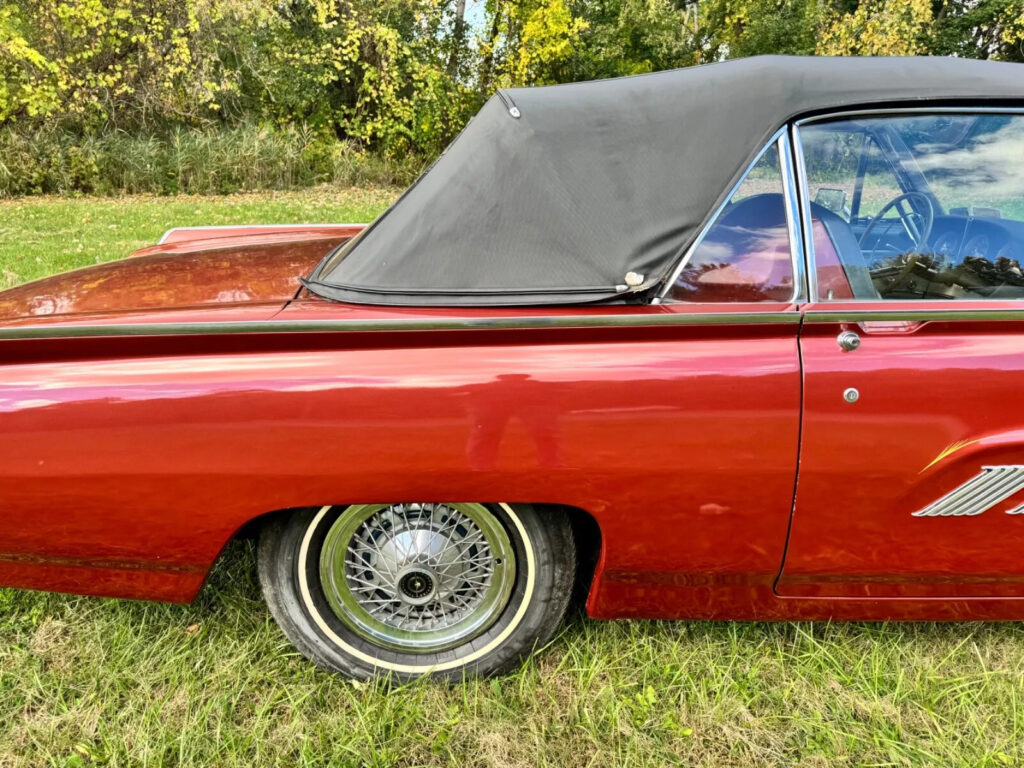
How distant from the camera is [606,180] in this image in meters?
1.89

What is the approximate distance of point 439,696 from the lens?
6.56ft

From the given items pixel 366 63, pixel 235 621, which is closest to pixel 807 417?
pixel 235 621

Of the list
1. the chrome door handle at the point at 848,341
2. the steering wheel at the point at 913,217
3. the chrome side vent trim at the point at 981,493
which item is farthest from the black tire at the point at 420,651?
the steering wheel at the point at 913,217

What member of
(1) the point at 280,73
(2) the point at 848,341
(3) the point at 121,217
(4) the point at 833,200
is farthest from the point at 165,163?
(2) the point at 848,341

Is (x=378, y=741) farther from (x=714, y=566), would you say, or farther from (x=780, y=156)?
(x=780, y=156)

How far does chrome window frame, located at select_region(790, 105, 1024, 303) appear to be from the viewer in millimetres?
1788

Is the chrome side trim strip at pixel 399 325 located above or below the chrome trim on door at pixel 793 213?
below

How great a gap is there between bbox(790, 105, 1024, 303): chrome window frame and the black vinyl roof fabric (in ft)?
0.07

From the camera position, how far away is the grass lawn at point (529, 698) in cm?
186

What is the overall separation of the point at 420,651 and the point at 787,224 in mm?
1540

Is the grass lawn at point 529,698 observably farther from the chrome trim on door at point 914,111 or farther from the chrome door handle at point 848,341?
the chrome trim on door at point 914,111

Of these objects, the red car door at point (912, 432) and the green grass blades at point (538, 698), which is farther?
the green grass blades at point (538, 698)

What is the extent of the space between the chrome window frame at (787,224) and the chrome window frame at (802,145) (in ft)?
0.04

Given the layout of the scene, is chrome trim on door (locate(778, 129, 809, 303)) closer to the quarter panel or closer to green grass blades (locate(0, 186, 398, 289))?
the quarter panel
